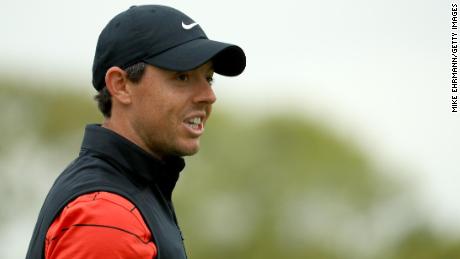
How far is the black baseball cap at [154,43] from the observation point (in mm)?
4383

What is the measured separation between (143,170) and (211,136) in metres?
26.0

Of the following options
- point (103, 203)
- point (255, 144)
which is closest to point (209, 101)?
point (103, 203)

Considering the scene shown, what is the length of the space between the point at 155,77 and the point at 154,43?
13 cm

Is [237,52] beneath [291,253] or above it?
above

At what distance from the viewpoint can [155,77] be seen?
441 cm

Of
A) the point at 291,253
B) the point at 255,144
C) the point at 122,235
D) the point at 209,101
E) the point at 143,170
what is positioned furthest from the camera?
the point at 255,144

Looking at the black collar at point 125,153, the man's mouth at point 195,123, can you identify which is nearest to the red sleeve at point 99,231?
the black collar at point 125,153

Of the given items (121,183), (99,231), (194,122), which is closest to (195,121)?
(194,122)

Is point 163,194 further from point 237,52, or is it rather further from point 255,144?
point 255,144

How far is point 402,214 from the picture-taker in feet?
92.9

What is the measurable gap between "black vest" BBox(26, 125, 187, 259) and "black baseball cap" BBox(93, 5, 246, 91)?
29 cm

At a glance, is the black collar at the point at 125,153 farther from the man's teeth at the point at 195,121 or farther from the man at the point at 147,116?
the man's teeth at the point at 195,121

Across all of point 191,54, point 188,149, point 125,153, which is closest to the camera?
point 125,153

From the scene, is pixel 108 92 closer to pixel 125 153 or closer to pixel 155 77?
pixel 155 77
